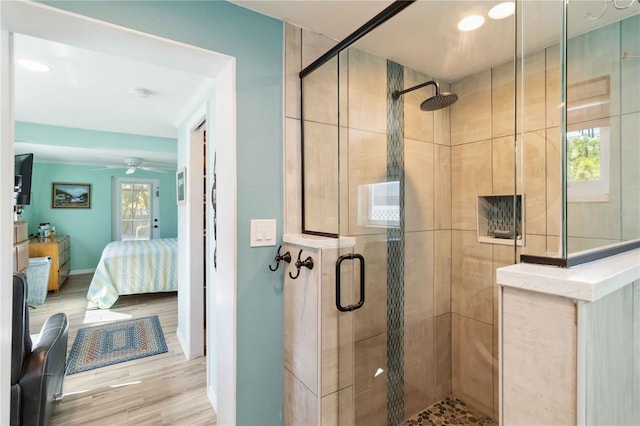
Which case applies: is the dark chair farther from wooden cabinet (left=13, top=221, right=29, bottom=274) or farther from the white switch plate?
wooden cabinet (left=13, top=221, right=29, bottom=274)

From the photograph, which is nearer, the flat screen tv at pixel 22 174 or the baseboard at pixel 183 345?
the baseboard at pixel 183 345

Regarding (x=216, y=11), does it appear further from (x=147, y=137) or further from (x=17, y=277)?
(x=147, y=137)

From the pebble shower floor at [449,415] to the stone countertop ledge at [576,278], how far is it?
124 cm

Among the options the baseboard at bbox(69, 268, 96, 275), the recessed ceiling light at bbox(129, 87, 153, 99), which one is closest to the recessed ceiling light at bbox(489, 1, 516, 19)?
the recessed ceiling light at bbox(129, 87, 153, 99)

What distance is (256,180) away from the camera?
1.53 m

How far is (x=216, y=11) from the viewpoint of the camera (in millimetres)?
1416

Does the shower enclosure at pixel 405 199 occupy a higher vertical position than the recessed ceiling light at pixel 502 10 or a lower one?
lower

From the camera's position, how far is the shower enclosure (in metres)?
1.38

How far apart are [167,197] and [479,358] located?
7.32 metres

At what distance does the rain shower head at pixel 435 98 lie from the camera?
156cm

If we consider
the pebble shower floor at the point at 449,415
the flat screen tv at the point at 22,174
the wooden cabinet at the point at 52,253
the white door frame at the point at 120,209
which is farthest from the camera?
the white door frame at the point at 120,209

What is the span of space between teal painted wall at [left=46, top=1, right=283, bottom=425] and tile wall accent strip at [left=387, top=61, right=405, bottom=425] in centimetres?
56

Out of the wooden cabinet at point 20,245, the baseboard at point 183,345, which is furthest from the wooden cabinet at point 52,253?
the baseboard at point 183,345

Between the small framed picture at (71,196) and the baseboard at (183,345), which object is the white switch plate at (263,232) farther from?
the small framed picture at (71,196)
